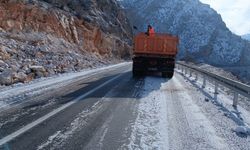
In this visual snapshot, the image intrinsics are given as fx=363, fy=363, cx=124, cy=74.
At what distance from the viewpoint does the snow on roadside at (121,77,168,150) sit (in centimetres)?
638

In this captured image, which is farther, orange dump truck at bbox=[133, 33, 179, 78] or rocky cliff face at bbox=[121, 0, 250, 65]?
rocky cliff face at bbox=[121, 0, 250, 65]

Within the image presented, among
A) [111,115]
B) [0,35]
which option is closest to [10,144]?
[111,115]

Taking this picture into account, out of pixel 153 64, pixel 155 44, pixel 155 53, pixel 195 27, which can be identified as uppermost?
pixel 195 27

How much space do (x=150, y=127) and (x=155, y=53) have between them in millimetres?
14320

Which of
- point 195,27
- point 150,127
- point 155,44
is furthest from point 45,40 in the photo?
point 195,27

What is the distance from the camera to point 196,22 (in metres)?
158

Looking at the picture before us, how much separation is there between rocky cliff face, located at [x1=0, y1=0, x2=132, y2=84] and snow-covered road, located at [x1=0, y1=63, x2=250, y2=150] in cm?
655

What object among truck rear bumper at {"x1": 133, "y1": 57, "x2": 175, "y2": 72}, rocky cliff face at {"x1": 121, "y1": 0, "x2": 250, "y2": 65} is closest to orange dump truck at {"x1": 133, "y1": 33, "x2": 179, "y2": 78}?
truck rear bumper at {"x1": 133, "y1": 57, "x2": 175, "y2": 72}

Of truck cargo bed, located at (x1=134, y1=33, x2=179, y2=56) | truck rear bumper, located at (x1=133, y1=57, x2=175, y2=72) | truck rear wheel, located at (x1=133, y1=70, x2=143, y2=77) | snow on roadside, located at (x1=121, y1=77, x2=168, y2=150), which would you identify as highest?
truck cargo bed, located at (x1=134, y1=33, x2=179, y2=56)

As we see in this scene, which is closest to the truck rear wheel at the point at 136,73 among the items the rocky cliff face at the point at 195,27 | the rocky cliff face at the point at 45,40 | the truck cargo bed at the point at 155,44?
the truck cargo bed at the point at 155,44

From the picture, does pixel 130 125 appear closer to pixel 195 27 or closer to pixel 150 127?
pixel 150 127

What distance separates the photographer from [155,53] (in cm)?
2173

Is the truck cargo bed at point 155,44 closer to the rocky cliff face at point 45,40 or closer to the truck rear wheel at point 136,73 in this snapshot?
the truck rear wheel at point 136,73

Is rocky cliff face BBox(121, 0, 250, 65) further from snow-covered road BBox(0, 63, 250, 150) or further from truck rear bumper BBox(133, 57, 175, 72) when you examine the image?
snow-covered road BBox(0, 63, 250, 150)
